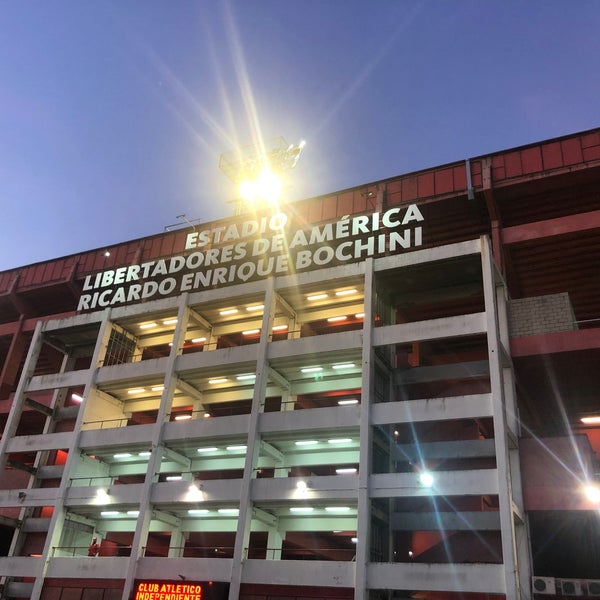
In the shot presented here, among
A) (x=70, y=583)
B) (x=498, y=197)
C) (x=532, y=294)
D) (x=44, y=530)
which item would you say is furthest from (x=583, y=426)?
(x=44, y=530)

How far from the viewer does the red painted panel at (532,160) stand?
41.6m

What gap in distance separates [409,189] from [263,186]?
983 inches

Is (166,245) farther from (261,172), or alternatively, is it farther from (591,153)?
(591,153)

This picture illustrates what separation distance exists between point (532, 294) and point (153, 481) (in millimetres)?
31546

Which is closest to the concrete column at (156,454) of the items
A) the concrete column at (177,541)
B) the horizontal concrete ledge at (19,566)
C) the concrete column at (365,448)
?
the concrete column at (177,541)

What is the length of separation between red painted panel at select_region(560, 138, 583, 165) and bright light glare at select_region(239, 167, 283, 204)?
32195mm

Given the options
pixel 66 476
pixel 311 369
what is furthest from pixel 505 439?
pixel 66 476

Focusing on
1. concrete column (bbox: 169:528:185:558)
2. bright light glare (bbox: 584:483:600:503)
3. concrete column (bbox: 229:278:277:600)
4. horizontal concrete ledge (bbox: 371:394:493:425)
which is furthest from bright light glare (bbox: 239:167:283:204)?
bright light glare (bbox: 584:483:600:503)

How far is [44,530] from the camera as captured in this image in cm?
4450

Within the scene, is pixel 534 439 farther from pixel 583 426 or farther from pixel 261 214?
pixel 261 214

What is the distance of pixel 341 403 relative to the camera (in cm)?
4594

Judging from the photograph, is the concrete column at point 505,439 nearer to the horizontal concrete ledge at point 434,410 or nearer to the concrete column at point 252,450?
the horizontal concrete ledge at point 434,410

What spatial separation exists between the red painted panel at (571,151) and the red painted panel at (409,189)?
33.8 feet

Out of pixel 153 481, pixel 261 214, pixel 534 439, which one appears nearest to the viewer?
pixel 534 439
